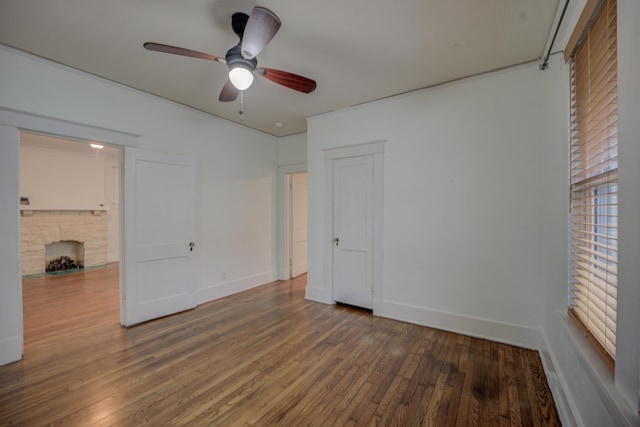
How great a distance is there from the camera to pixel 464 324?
2.87 metres

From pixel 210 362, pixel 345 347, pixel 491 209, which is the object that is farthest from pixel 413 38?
pixel 210 362

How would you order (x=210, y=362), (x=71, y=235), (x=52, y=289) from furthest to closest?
(x=71, y=235), (x=52, y=289), (x=210, y=362)

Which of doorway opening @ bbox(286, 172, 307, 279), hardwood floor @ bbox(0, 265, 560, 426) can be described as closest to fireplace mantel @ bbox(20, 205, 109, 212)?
hardwood floor @ bbox(0, 265, 560, 426)

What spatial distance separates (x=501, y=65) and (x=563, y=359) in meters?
2.55

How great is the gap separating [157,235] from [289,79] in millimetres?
2503

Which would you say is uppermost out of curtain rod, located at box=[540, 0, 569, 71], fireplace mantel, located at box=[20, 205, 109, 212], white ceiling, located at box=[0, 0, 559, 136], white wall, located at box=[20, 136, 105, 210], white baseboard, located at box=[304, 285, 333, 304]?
white ceiling, located at box=[0, 0, 559, 136]

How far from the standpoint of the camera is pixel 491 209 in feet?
9.02

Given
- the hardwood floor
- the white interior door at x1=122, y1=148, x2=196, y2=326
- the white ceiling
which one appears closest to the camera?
the hardwood floor

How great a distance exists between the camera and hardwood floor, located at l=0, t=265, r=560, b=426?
176cm

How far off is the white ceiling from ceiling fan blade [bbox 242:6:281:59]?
0.37 meters

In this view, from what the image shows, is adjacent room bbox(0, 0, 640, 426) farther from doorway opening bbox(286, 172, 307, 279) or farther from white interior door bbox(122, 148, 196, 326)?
doorway opening bbox(286, 172, 307, 279)

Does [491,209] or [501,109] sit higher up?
[501,109]

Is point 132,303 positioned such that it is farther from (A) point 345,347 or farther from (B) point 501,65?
(B) point 501,65

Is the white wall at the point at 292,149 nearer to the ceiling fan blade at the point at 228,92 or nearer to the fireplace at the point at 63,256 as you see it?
the ceiling fan blade at the point at 228,92
